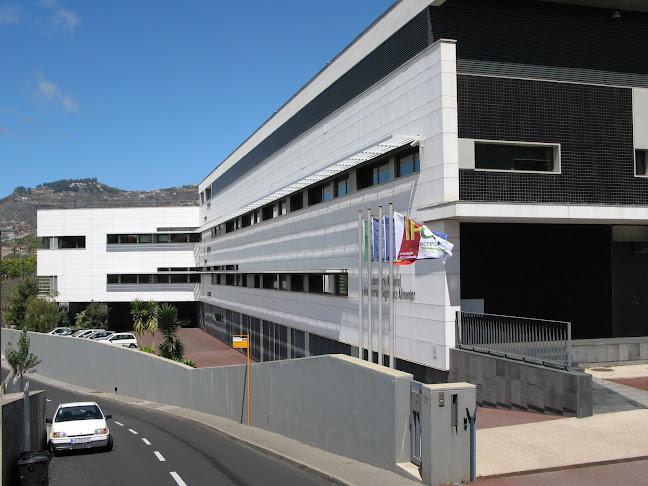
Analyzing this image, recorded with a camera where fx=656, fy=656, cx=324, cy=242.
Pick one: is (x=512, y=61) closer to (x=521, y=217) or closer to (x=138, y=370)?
(x=521, y=217)

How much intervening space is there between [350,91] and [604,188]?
1078cm

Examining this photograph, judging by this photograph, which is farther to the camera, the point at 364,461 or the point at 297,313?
the point at 297,313

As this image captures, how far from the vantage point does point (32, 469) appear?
12.5 metres

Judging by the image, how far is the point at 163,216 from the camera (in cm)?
6494

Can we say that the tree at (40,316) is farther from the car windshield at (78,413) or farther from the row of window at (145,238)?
the car windshield at (78,413)

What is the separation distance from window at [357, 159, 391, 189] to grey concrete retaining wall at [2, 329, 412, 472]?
735 cm

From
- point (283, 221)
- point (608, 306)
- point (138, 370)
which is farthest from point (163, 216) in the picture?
point (608, 306)

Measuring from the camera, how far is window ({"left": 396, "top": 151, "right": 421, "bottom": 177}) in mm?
20109

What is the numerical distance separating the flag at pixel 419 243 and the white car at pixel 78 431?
10539mm

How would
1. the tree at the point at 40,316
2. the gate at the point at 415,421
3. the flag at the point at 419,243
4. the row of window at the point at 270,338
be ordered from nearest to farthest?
the gate at the point at 415,421
the flag at the point at 419,243
the row of window at the point at 270,338
the tree at the point at 40,316

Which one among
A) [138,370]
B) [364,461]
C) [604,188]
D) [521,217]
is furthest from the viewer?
[138,370]

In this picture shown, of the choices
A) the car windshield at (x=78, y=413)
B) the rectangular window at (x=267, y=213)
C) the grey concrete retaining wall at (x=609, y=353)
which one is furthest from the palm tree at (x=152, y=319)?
the grey concrete retaining wall at (x=609, y=353)

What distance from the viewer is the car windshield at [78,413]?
20280 millimetres

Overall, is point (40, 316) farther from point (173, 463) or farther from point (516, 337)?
point (516, 337)
